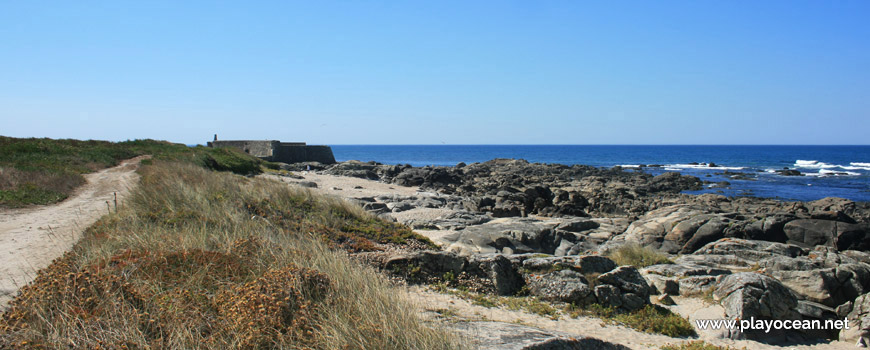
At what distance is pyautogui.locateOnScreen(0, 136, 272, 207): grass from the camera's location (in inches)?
604

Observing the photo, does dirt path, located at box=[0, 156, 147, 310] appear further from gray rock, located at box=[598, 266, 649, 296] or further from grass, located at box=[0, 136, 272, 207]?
gray rock, located at box=[598, 266, 649, 296]

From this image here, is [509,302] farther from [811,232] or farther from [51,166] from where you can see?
[51,166]

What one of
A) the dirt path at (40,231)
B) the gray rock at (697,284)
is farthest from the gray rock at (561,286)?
the dirt path at (40,231)

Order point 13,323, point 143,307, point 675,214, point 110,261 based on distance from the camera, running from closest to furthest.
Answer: point 13,323 < point 143,307 < point 110,261 < point 675,214

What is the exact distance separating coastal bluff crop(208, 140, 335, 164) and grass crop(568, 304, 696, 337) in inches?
1822

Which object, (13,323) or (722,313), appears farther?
(722,313)

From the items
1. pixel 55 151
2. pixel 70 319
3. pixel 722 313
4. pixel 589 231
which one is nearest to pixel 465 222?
pixel 589 231

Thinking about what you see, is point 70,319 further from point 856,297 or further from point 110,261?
point 856,297

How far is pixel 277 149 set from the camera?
51344 millimetres

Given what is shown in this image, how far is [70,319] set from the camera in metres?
4.36

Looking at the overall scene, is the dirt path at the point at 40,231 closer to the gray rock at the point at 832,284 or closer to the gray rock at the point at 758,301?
the gray rock at the point at 758,301

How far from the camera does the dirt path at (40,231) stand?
724 centimetres

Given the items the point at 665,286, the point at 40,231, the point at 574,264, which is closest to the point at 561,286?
the point at 574,264

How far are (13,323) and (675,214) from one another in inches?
740
